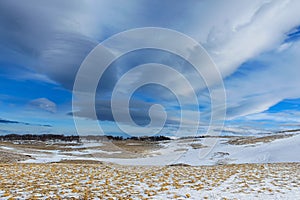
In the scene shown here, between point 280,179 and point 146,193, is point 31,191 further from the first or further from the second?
point 280,179

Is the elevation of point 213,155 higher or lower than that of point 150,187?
higher

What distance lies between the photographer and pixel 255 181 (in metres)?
11.5

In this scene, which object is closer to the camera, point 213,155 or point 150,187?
point 150,187

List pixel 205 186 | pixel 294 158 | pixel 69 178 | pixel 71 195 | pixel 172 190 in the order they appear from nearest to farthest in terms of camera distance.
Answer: pixel 71 195, pixel 172 190, pixel 205 186, pixel 69 178, pixel 294 158

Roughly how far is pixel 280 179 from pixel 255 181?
152 centimetres

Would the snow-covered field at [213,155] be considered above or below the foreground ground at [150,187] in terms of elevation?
above

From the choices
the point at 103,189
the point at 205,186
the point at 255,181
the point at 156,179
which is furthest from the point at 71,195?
the point at 255,181

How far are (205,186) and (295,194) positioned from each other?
3.45 metres

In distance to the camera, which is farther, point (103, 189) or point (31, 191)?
point (103, 189)

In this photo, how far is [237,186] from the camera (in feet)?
34.5

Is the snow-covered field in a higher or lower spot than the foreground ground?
higher

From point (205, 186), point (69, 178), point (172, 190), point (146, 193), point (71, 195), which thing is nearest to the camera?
point (71, 195)

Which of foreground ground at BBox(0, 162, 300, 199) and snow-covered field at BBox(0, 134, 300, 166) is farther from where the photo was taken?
snow-covered field at BBox(0, 134, 300, 166)

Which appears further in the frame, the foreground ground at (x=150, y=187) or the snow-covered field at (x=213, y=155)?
the snow-covered field at (x=213, y=155)
